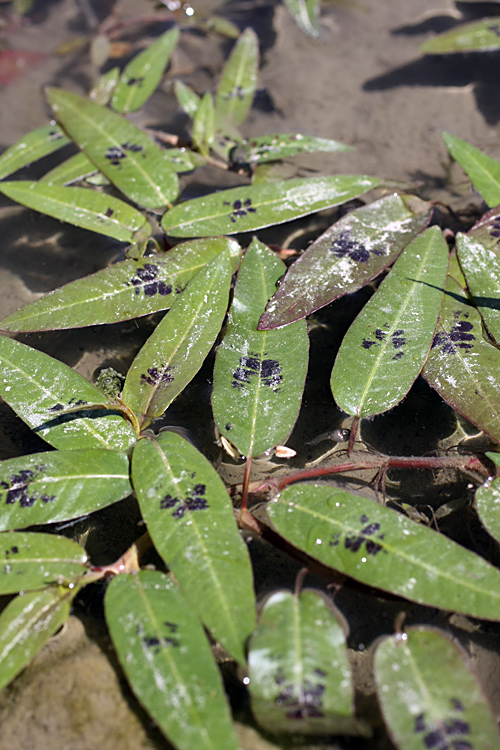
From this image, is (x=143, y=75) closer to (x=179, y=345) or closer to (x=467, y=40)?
(x=467, y=40)

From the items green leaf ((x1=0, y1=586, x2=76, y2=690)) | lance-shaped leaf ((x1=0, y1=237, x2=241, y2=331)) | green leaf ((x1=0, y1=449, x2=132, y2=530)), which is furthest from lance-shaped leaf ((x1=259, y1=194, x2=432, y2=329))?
green leaf ((x1=0, y1=586, x2=76, y2=690))

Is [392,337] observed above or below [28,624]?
above

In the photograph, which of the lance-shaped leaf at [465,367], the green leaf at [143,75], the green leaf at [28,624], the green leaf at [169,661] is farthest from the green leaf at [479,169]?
the green leaf at [28,624]

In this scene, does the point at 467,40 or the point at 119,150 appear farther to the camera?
the point at 467,40

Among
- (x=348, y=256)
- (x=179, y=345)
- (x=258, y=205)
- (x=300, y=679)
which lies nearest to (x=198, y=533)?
(x=300, y=679)

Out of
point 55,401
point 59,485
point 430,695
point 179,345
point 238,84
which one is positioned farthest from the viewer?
point 238,84

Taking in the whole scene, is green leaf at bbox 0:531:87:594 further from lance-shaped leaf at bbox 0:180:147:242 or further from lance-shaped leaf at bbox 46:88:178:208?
lance-shaped leaf at bbox 46:88:178:208

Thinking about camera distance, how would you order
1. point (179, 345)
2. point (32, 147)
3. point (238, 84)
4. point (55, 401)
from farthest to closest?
point (238, 84) → point (32, 147) → point (179, 345) → point (55, 401)
